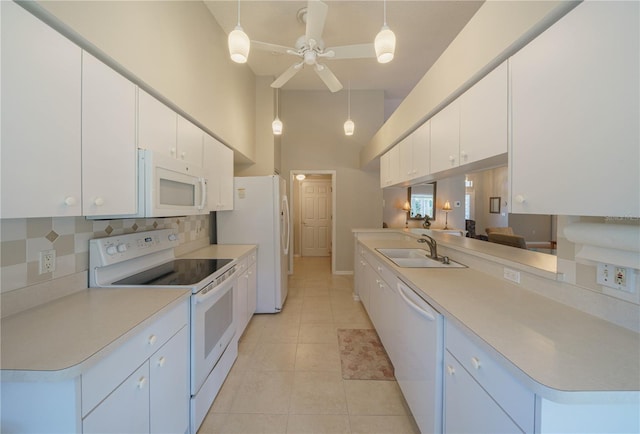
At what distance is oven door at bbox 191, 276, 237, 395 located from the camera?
1473mm

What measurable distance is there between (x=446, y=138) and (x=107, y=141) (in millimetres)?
2116

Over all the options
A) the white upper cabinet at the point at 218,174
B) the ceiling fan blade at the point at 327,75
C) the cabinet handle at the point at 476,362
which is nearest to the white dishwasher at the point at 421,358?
the cabinet handle at the point at 476,362

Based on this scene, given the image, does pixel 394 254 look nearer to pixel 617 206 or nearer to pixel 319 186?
pixel 617 206

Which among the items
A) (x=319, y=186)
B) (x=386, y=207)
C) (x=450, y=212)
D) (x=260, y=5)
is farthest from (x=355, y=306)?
(x=319, y=186)

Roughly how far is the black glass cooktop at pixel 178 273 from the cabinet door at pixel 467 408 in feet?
4.94

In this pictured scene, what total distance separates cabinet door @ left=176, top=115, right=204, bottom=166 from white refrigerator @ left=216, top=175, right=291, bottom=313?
0.88 meters

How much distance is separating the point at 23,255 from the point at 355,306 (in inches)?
126

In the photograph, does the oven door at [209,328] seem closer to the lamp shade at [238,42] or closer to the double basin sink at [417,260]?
the double basin sink at [417,260]

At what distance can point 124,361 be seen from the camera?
956 millimetres

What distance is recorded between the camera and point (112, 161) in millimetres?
1254

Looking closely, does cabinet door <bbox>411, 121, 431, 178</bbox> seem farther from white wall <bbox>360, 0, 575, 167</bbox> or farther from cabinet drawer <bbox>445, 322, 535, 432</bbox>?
cabinet drawer <bbox>445, 322, 535, 432</bbox>

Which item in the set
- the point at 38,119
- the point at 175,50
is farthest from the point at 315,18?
the point at 38,119

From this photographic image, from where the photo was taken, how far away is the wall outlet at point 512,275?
143 cm

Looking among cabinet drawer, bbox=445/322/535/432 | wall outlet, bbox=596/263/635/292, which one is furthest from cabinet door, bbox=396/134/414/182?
cabinet drawer, bbox=445/322/535/432
